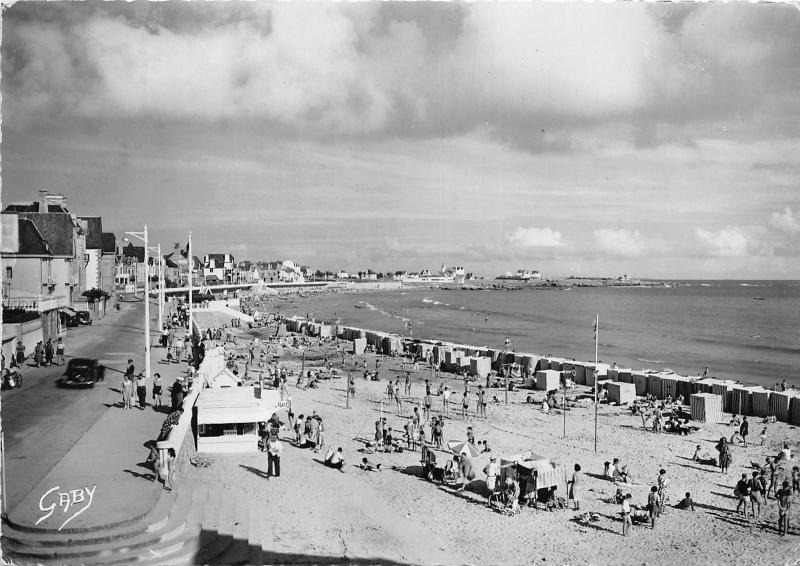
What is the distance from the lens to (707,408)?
81.8 feet

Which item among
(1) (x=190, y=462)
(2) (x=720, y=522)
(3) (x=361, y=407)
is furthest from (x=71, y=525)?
(3) (x=361, y=407)

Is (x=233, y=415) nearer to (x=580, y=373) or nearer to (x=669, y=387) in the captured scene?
(x=669, y=387)

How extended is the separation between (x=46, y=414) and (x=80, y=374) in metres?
3.75

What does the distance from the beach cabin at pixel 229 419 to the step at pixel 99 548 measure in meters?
6.99

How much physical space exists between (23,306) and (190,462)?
56.2 feet

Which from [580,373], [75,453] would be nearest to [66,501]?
[75,453]

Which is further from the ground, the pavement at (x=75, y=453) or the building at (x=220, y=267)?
the building at (x=220, y=267)

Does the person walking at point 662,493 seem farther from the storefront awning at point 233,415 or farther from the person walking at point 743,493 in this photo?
the storefront awning at point 233,415

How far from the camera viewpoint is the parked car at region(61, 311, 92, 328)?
37.5 meters

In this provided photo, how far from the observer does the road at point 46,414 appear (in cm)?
1191

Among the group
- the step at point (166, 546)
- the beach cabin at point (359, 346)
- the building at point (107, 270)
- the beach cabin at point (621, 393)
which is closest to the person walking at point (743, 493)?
the step at point (166, 546)

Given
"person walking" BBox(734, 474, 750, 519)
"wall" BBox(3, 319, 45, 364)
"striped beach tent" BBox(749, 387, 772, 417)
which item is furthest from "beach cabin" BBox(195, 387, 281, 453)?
"striped beach tent" BBox(749, 387, 772, 417)

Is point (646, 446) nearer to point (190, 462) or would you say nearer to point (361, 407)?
Answer: point (361, 407)

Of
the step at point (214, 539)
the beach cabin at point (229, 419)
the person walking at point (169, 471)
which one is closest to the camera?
the step at point (214, 539)
